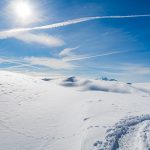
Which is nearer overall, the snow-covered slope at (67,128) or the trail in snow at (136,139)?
the trail in snow at (136,139)

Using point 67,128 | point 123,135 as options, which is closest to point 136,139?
point 123,135

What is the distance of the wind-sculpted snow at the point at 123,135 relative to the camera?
13734mm

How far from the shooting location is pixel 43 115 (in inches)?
890

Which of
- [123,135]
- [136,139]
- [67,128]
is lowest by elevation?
[136,139]

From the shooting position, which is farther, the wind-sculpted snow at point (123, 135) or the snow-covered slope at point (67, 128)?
the snow-covered slope at point (67, 128)

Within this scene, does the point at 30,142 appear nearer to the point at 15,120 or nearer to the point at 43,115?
the point at 15,120

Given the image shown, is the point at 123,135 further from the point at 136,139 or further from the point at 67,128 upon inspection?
the point at 67,128

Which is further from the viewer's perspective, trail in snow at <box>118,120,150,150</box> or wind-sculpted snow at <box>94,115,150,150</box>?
wind-sculpted snow at <box>94,115,150,150</box>

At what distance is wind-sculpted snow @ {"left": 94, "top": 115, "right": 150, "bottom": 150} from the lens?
45.1 feet

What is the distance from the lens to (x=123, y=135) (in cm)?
1566

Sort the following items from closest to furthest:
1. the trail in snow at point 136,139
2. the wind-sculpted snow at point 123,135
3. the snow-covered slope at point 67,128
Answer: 1. the trail in snow at point 136,139
2. the wind-sculpted snow at point 123,135
3. the snow-covered slope at point 67,128

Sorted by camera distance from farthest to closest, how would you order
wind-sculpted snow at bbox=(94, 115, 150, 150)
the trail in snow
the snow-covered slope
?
the snow-covered slope, wind-sculpted snow at bbox=(94, 115, 150, 150), the trail in snow

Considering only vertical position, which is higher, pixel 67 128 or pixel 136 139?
pixel 67 128

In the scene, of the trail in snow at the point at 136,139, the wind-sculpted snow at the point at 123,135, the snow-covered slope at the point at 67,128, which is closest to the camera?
the trail in snow at the point at 136,139
